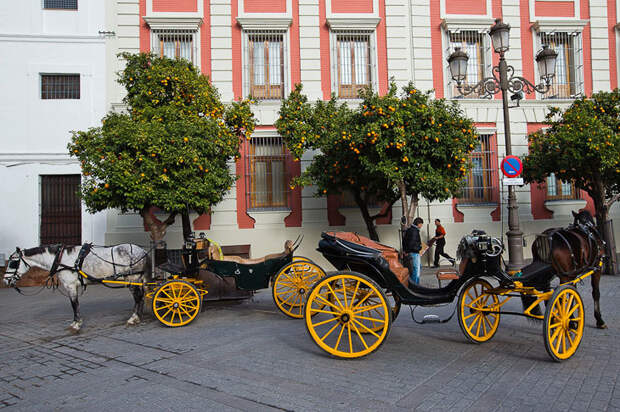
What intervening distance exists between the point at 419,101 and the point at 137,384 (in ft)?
28.2

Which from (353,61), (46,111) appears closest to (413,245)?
(353,61)

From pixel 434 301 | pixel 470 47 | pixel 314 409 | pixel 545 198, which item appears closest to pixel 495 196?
pixel 545 198

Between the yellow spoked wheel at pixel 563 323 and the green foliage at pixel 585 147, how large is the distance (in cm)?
661

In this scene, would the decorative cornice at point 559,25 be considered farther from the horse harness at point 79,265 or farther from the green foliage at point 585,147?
the horse harness at point 79,265


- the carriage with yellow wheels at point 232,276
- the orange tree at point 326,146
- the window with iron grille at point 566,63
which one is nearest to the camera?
the carriage with yellow wheels at point 232,276

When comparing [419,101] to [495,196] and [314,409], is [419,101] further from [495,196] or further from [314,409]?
[314,409]

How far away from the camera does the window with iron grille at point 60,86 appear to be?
43.9ft

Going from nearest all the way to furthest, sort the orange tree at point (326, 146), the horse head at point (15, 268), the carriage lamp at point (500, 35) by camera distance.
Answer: the horse head at point (15, 268), the carriage lamp at point (500, 35), the orange tree at point (326, 146)

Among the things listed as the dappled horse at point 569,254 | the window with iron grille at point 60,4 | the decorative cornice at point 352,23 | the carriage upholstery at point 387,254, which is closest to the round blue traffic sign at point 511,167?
the dappled horse at point 569,254

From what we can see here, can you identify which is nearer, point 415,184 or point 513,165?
point 513,165

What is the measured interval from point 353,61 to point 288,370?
12.0m

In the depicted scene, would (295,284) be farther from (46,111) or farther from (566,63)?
(566,63)

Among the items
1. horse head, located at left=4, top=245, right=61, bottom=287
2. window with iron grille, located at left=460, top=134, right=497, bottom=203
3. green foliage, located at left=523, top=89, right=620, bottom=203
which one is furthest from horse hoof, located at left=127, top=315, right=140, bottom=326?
window with iron grille, located at left=460, top=134, right=497, bottom=203

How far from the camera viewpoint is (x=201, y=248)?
7062 mm
